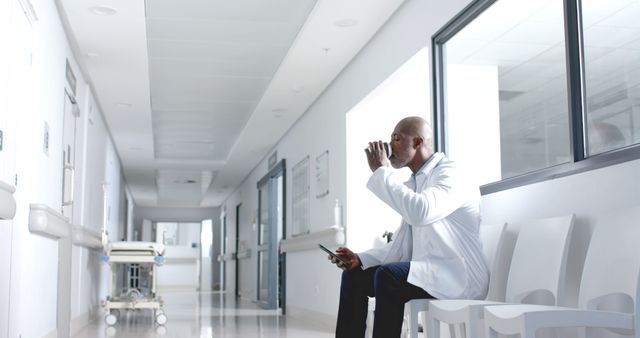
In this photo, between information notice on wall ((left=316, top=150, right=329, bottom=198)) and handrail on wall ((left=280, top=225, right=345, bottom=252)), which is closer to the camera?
handrail on wall ((left=280, top=225, right=345, bottom=252))

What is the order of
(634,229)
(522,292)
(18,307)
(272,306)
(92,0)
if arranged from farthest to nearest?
(272,306), (92,0), (18,307), (522,292), (634,229)

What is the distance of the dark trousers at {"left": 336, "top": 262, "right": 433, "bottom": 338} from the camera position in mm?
3039

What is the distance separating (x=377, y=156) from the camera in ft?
10.6

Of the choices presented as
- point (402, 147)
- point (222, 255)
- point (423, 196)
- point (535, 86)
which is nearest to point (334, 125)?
point (535, 86)

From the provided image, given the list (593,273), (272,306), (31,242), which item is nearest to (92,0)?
(31,242)

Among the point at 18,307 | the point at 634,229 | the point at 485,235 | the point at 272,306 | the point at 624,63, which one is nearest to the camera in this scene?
the point at 634,229

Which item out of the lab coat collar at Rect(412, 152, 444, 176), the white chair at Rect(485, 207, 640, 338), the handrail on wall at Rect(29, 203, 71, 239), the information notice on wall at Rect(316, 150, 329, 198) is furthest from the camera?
the information notice on wall at Rect(316, 150, 329, 198)

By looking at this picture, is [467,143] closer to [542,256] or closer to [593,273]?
[542,256]

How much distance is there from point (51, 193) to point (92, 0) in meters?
1.49

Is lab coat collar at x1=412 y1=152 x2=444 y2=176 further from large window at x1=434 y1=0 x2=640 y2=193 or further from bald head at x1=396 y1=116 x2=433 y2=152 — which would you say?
large window at x1=434 y1=0 x2=640 y2=193

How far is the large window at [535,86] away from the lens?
120 inches

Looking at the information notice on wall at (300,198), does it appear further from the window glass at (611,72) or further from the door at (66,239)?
the window glass at (611,72)

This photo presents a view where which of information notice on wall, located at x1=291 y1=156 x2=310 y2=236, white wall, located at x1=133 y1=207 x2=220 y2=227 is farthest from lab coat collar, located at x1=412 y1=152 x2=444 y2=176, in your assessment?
white wall, located at x1=133 y1=207 x2=220 y2=227

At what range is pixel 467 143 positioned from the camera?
4.77m
